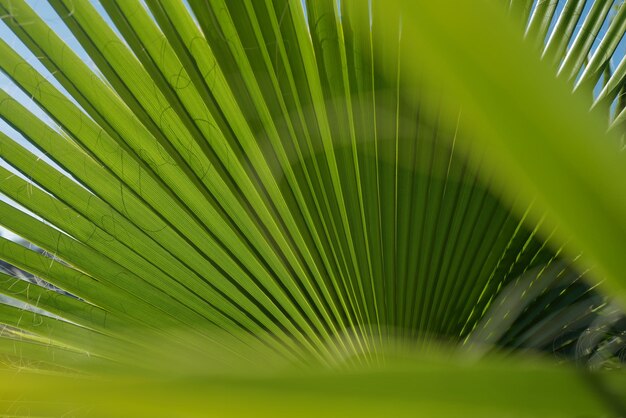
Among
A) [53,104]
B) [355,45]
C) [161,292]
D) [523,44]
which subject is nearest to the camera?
[523,44]

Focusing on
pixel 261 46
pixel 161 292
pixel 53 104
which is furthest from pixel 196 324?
pixel 261 46

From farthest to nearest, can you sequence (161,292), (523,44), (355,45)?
(161,292)
(355,45)
(523,44)

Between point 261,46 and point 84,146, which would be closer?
point 261,46

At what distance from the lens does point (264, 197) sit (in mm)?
928

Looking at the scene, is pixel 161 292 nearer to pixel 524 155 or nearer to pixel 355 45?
pixel 355 45

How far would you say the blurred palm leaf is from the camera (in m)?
0.78

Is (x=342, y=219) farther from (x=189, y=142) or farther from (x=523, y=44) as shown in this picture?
(x=523, y=44)

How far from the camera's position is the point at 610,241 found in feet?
0.32

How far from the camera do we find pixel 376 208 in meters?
0.94

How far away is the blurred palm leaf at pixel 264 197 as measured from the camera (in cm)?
78

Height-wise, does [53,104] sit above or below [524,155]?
above

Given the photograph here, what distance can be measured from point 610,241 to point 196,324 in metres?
1.08

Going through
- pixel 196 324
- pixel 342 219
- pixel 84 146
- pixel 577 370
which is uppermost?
pixel 84 146

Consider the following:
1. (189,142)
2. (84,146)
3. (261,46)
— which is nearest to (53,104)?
(84,146)
